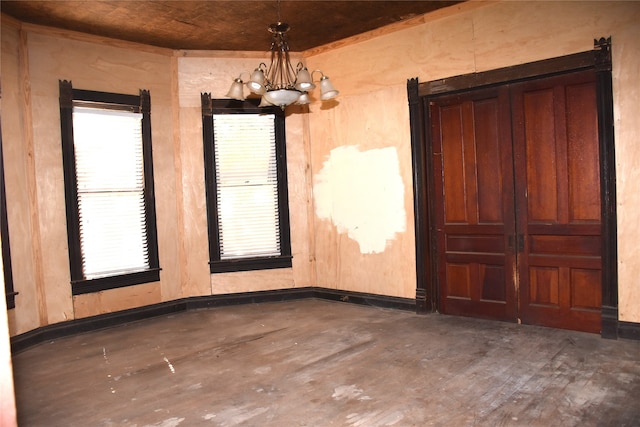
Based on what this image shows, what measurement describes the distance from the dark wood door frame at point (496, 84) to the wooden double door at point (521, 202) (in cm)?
9

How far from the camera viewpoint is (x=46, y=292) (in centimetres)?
472

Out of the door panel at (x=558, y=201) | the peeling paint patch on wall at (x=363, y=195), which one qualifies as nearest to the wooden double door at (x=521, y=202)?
the door panel at (x=558, y=201)

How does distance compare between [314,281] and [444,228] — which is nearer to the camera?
[444,228]

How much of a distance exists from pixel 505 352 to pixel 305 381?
1662mm

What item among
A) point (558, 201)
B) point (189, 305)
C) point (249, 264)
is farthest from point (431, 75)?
point (189, 305)

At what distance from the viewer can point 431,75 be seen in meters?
4.93

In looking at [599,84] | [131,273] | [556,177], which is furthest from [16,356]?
[599,84]

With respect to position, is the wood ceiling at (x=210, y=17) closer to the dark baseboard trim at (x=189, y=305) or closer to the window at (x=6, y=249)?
the window at (x=6, y=249)

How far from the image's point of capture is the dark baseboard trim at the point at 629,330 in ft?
12.6

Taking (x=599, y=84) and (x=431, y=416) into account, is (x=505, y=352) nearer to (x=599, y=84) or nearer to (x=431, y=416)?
(x=431, y=416)

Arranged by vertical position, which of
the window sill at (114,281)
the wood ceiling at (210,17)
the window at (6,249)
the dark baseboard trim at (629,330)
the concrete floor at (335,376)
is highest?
the wood ceiling at (210,17)

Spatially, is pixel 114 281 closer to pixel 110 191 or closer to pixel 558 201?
pixel 110 191

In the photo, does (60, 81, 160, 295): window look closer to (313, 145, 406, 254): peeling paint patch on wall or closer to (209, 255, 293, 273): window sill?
(209, 255, 293, 273): window sill

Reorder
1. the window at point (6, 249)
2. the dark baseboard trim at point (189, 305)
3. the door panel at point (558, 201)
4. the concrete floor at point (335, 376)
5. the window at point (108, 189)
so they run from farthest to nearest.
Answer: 1. the window at point (108, 189)
2. the dark baseboard trim at point (189, 305)
3. the window at point (6, 249)
4. the door panel at point (558, 201)
5. the concrete floor at point (335, 376)
